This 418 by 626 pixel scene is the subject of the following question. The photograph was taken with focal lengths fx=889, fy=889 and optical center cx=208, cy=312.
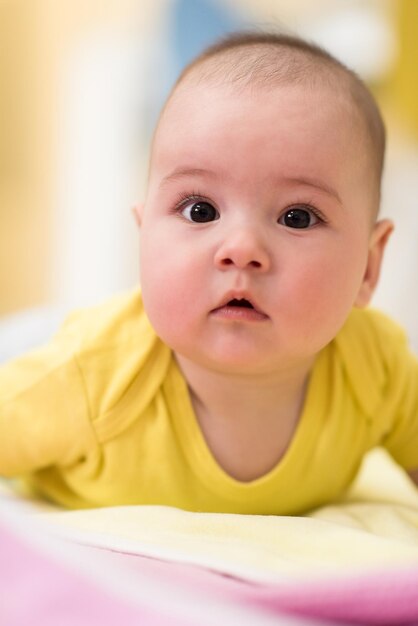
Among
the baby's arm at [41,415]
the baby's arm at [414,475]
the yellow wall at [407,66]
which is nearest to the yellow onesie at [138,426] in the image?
the baby's arm at [41,415]

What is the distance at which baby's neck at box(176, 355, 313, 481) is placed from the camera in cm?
94

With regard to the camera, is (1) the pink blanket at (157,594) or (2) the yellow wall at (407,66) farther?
(2) the yellow wall at (407,66)

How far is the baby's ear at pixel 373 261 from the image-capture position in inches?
38.0

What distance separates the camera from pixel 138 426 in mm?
933

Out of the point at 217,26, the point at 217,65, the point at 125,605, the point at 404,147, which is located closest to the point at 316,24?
the point at 217,26

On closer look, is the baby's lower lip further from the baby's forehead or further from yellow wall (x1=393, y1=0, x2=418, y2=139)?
yellow wall (x1=393, y1=0, x2=418, y2=139)

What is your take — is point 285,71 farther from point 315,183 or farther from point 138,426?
point 138,426

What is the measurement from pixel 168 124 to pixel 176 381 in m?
0.27

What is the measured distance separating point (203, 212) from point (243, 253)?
92 mm

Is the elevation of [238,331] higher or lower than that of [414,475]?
higher

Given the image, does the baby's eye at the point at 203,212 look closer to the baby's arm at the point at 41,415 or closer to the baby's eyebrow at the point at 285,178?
the baby's eyebrow at the point at 285,178

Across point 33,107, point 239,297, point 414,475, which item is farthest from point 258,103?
point 33,107

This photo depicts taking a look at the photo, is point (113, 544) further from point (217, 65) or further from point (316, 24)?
point (316, 24)

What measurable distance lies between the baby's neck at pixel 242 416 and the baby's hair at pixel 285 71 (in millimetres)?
237
